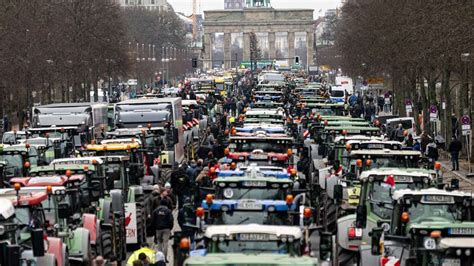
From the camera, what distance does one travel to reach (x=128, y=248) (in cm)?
2611

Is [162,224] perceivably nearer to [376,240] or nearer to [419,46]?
[376,240]

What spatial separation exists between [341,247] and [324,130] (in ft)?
52.1

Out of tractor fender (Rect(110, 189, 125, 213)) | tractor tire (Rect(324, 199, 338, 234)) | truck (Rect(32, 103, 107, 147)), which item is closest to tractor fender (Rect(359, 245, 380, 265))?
tractor tire (Rect(324, 199, 338, 234))

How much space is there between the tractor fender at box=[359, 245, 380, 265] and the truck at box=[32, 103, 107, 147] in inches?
1040

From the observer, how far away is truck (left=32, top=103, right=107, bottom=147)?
47312 mm

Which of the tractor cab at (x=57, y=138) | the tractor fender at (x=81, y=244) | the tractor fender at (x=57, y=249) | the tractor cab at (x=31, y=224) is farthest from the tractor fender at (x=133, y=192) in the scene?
the tractor cab at (x=57, y=138)

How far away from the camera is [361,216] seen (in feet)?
64.3

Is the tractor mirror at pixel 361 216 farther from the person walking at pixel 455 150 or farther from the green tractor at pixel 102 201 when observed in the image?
the person walking at pixel 455 150

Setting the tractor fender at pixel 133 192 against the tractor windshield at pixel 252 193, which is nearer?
the tractor windshield at pixel 252 193

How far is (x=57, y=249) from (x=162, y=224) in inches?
228

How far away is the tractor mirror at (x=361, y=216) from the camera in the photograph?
771 inches

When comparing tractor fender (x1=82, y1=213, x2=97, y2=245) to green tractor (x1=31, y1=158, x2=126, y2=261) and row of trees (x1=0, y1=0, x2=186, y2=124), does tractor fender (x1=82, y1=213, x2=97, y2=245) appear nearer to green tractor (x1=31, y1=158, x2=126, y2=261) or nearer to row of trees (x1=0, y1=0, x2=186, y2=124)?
green tractor (x1=31, y1=158, x2=126, y2=261)

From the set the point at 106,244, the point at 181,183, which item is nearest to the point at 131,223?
the point at 106,244

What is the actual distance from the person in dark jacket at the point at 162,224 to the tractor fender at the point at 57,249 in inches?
218
